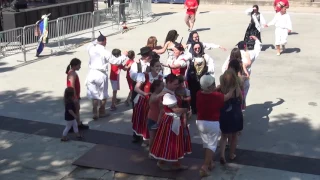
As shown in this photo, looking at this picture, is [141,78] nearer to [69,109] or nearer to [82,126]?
[69,109]

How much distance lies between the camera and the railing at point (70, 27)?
1541 cm

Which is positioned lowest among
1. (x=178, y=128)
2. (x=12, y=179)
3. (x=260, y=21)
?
(x=12, y=179)

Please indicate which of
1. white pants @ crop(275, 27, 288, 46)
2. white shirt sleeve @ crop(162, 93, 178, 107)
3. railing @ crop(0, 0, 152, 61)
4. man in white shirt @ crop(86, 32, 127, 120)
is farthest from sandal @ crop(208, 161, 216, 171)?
railing @ crop(0, 0, 152, 61)

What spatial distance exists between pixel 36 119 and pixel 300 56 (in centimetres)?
837

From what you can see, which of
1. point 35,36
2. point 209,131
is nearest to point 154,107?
point 209,131

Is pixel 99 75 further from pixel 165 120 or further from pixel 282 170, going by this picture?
pixel 282 170

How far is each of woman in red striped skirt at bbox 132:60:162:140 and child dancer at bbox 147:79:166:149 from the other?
1.49ft

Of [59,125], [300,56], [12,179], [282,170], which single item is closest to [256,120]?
[282,170]

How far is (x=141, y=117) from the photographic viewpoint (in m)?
8.10

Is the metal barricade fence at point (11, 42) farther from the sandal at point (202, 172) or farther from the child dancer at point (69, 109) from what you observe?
the sandal at point (202, 172)

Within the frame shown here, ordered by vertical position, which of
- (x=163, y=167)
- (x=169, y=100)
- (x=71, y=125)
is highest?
(x=169, y=100)

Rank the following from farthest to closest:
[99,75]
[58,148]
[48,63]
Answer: [48,63] < [99,75] < [58,148]

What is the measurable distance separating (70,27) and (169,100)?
457 inches

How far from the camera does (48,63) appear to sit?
47.4ft
